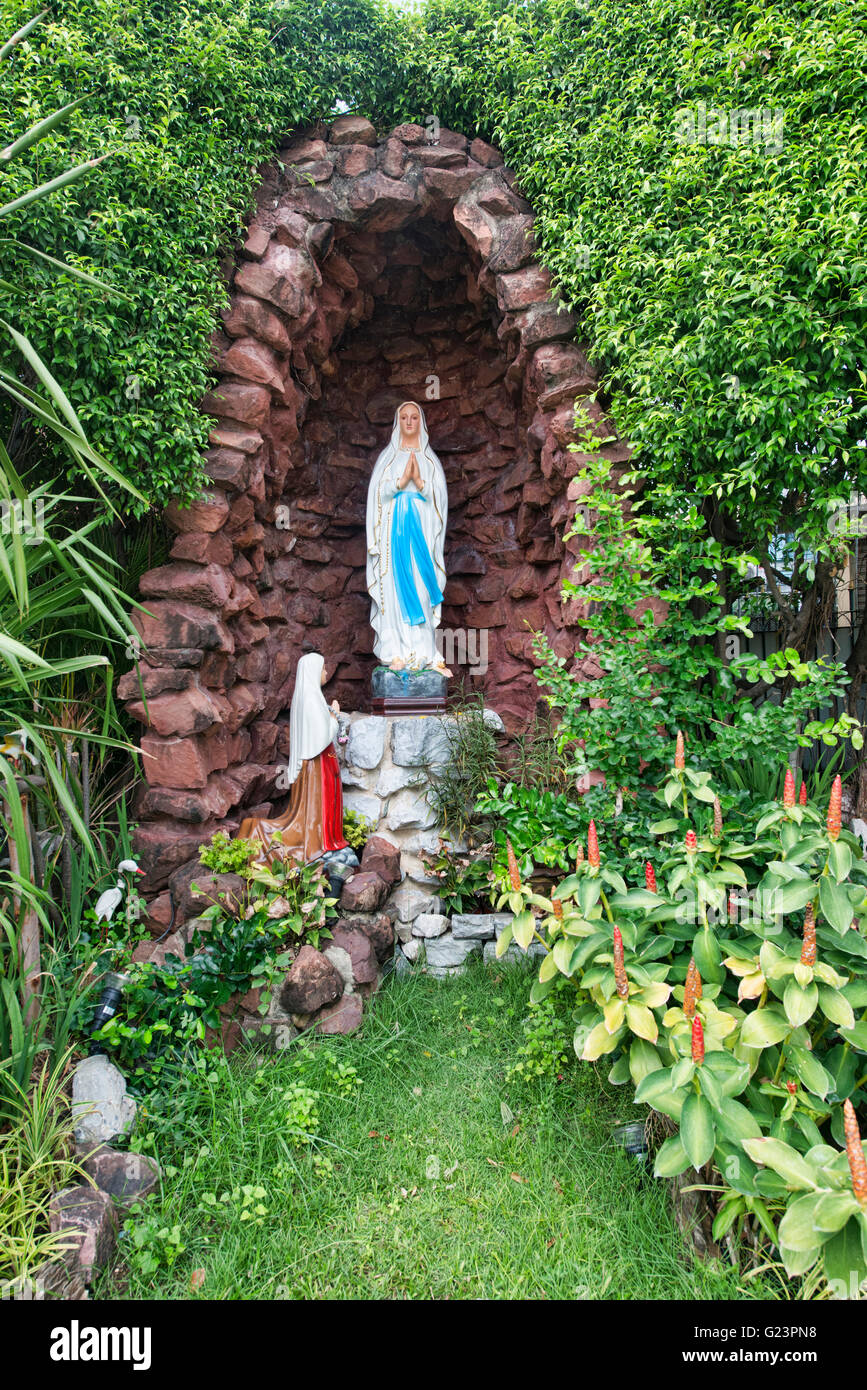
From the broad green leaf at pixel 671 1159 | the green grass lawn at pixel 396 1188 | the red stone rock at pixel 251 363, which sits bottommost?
the green grass lawn at pixel 396 1188

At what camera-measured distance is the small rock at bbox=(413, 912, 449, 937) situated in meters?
3.98

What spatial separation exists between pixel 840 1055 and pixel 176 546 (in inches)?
142

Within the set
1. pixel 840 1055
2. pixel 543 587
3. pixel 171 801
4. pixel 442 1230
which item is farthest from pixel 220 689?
pixel 840 1055

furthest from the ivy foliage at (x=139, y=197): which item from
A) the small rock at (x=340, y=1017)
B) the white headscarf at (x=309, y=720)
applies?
the small rock at (x=340, y=1017)

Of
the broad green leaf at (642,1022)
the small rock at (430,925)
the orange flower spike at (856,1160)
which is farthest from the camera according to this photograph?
the small rock at (430,925)

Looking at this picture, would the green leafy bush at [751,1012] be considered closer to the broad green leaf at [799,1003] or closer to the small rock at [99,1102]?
the broad green leaf at [799,1003]

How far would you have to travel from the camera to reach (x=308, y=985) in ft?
10.3

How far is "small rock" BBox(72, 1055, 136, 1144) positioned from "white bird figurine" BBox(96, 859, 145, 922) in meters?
0.77

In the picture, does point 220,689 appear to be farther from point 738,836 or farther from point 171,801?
point 738,836

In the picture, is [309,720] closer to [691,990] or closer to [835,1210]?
[691,990]

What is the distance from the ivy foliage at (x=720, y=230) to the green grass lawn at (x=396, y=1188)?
2.66 metres

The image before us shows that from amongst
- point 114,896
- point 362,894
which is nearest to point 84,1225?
point 114,896

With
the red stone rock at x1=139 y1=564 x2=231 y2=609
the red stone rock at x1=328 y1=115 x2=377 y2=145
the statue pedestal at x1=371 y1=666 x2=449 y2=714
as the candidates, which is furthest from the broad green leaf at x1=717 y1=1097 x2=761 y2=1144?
the red stone rock at x1=328 y1=115 x2=377 y2=145

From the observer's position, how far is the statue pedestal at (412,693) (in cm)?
454
